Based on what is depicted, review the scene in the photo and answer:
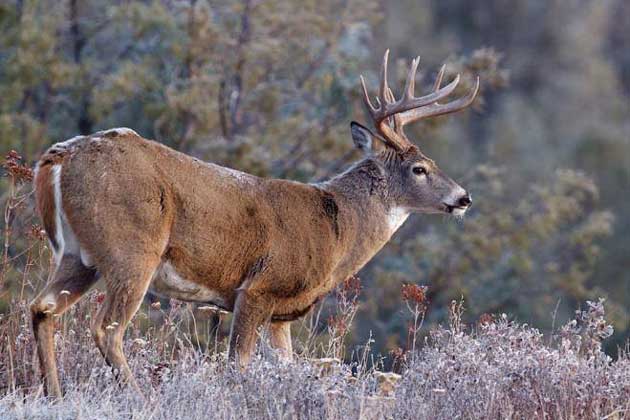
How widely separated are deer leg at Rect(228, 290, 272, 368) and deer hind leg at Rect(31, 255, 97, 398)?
3.48 ft

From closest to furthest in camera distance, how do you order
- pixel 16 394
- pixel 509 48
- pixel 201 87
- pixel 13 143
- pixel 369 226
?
1. pixel 16 394
2. pixel 369 226
3. pixel 13 143
4. pixel 201 87
5. pixel 509 48

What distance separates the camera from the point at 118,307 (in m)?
8.53

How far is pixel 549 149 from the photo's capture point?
39.9 meters

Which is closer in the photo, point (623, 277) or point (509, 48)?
point (623, 277)

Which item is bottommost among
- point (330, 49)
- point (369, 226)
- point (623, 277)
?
point (623, 277)

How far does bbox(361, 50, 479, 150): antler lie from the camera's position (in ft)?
33.7

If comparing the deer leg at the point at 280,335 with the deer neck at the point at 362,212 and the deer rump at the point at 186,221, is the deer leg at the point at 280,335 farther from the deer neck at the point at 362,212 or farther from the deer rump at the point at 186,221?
the deer neck at the point at 362,212

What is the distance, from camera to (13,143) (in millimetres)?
19516

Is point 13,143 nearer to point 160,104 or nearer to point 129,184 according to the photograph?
point 160,104

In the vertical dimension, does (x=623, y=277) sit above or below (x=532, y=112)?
below

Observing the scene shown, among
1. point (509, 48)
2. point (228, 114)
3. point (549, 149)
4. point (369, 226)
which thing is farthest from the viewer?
point (509, 48)

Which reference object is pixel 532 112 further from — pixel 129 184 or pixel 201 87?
pixel 129 184

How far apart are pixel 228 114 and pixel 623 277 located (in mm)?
12267

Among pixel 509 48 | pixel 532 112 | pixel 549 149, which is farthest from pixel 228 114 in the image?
pixel 509 48
